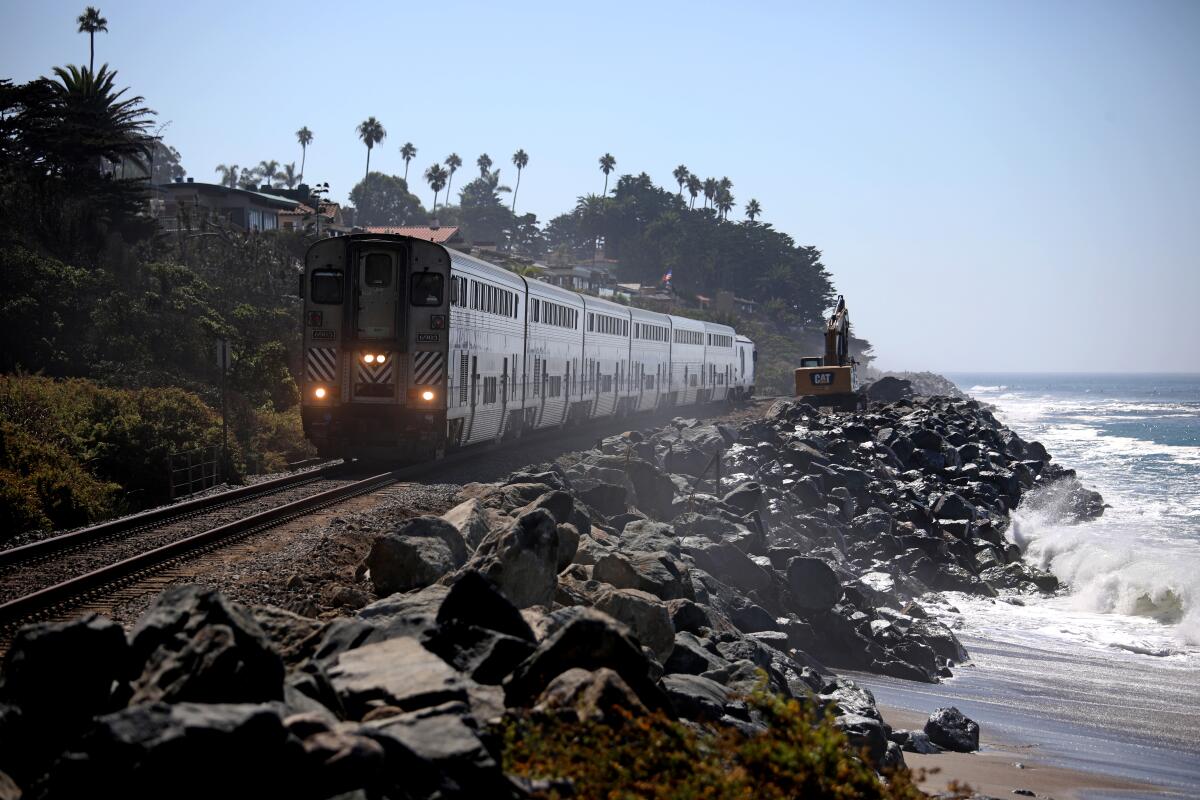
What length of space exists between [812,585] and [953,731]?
5.60m

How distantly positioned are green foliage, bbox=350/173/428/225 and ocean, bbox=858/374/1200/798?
149 m

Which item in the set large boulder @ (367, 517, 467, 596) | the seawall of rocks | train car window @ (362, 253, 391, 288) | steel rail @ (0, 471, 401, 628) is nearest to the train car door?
train car window @ (362, 253, 391, 288)

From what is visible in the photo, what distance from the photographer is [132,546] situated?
15102mm

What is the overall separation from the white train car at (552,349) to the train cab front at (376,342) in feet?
24.9

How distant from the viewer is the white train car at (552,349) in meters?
31.8

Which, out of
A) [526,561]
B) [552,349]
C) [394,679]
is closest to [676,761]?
[394,679]

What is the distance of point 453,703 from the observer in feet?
22.6

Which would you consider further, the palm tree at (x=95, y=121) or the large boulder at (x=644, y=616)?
the palm tree at (x=95, y=121)

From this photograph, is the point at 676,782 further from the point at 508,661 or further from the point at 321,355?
the point at 321,355

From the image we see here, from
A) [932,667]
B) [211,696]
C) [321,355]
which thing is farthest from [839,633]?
[211,696]

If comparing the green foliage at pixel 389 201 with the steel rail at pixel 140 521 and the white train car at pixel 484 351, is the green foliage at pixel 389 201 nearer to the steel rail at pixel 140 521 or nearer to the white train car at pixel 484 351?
the white train car at pixel 484 351

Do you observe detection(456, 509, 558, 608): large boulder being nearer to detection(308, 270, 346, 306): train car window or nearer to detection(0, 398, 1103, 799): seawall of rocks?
detection(0, 398, 1103, 799): seawall of rocks

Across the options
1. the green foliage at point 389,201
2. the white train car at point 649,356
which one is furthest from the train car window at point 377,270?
the green foliage at point 389,201

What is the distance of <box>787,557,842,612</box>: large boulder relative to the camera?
20375 millimetres
